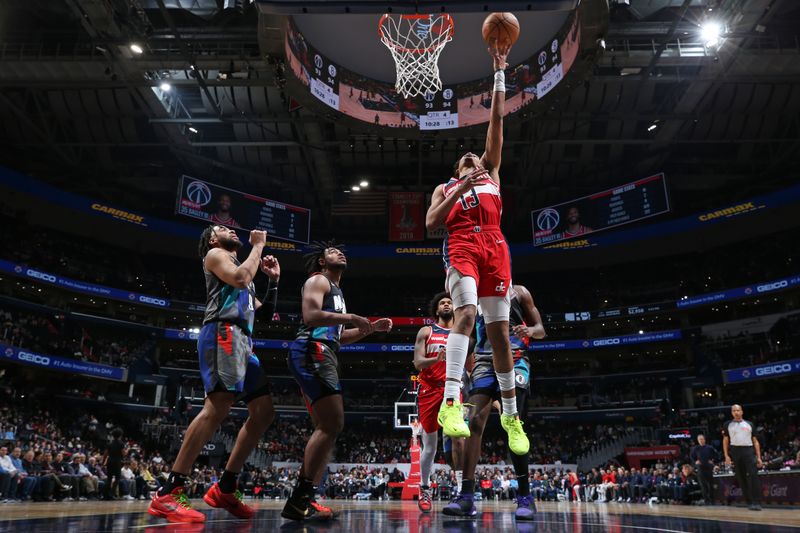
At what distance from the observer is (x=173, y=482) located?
3430 millimetres

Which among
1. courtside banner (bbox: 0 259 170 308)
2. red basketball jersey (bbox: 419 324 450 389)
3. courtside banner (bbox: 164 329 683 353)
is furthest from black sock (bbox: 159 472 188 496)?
courtside banner (bbox: 164 329 683 353)

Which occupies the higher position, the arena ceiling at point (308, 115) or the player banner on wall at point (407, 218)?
the arena ceiling at point (308, 115)

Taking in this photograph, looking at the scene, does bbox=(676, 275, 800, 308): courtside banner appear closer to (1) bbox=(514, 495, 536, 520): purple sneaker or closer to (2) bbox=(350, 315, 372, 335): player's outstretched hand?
(1) bbox=(514, 495, 536, 520): purple sneaker

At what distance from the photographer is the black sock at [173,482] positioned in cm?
339

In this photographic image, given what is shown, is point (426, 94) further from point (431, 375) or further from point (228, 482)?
point (228, 482)

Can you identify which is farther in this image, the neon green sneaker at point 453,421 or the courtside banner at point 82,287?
the courtside banner at point 82,287

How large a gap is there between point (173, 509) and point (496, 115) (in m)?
3.28

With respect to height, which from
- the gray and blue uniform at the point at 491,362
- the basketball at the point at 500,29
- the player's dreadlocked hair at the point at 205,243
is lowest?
the gray and blue uniform at the point at 491,362

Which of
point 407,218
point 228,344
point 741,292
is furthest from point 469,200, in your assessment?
point 741,292

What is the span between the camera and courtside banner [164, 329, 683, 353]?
92.4 ft

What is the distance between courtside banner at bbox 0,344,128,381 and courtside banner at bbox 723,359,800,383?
26.9m

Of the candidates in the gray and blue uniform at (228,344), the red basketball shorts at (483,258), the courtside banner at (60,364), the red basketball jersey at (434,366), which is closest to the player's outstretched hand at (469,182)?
the red basketball shorts at (483,258)

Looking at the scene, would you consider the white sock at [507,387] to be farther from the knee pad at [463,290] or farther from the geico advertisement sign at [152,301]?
the geico advertisement sign at [152,301]

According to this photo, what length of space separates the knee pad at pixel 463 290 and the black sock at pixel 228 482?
2.03 meters
